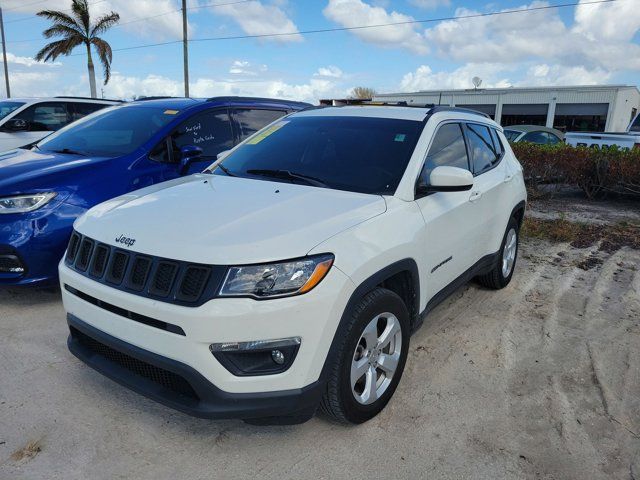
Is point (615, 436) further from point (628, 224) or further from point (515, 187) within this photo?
point (628, 224)

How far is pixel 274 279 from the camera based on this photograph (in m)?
2.25

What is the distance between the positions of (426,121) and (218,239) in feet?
6.15

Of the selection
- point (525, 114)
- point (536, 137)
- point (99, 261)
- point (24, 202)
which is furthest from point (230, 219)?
point (525, 114)

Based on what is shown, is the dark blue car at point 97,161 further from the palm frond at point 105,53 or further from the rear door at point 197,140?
the palm frond at point 105,53

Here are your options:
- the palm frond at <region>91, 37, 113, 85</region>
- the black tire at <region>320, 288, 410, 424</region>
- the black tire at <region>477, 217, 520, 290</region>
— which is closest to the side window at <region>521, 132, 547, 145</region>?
the black tire at <region>477, 217, 520, 290</region>

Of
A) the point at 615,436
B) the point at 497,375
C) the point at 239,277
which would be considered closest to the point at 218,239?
the point at 239,277

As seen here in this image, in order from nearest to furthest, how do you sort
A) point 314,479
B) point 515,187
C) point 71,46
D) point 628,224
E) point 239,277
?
point 239,277 < point 314,479 < point 515,187 < point 628,224 < point 71,46

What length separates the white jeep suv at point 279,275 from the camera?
2.23 meters

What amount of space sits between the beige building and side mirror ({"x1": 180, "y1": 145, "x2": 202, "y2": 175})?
2672 centimetres

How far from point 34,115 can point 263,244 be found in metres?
7.54

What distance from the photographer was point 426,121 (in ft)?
11.4

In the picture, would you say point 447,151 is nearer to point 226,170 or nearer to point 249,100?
point 226,170

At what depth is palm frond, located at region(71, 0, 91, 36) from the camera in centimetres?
2549

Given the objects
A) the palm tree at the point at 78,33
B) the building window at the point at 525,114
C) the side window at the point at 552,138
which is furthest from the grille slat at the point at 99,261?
the building window at the point at 525,114
